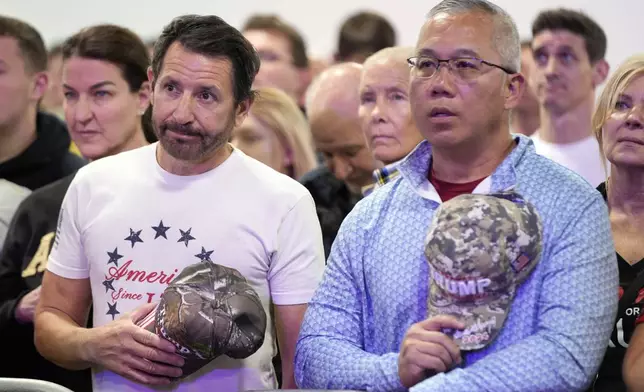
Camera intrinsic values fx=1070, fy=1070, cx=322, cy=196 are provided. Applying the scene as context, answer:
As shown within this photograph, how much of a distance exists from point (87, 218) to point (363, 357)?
36.0 inches

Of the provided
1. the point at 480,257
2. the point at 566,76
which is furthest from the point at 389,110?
the point at 566,76

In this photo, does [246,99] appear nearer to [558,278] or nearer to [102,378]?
[102,378]

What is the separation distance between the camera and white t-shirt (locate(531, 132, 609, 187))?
4.66 m

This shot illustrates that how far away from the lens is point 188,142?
2920 mm

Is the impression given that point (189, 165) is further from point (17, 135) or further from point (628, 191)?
point (17, 135)

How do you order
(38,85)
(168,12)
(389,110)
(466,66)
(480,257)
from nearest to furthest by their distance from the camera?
(480,257) < (466,66) < (389,110) < (38,85) < (168,12)

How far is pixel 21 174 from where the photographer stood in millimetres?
4324

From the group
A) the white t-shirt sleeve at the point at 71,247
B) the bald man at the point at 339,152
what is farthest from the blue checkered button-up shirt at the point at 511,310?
the bald man at the point at 339,152

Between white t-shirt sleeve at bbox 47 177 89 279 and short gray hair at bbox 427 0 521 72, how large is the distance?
1.16 m

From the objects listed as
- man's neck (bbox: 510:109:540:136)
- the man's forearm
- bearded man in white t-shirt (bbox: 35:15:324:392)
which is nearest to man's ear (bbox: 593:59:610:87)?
man's neck (bbox: 510:109:540:136)

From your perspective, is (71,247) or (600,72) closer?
(71,247)

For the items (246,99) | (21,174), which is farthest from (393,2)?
(246,99)

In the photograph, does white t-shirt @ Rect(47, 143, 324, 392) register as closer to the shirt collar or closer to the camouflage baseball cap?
the shirt collar

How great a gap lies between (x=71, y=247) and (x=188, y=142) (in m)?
0.47
